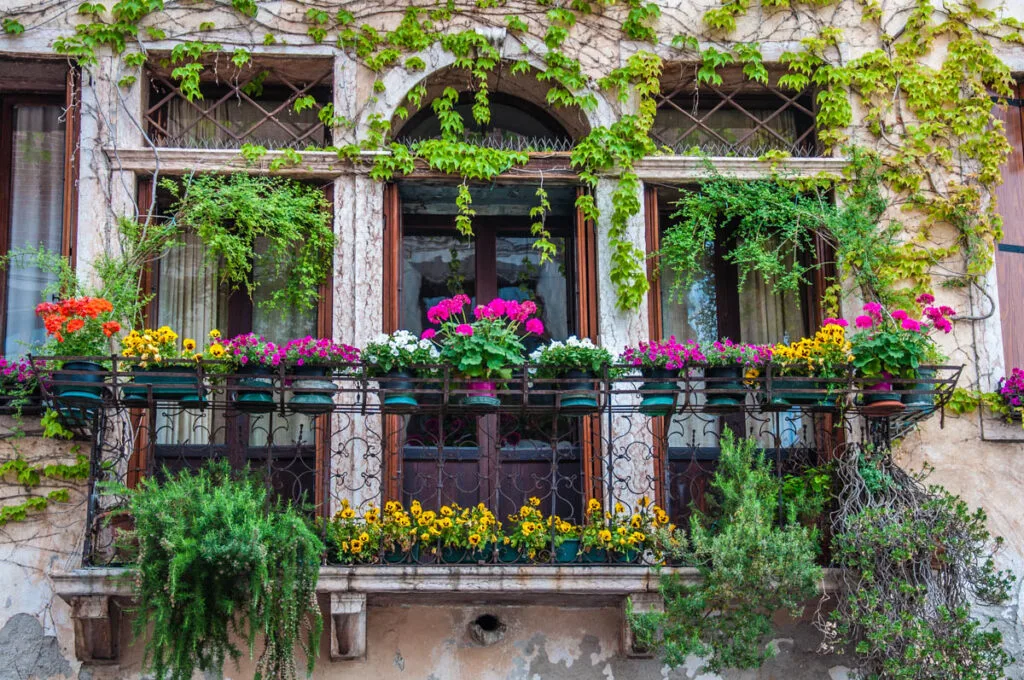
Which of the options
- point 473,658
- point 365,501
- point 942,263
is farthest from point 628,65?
point 473,658

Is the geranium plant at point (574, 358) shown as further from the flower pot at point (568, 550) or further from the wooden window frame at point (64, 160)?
the wooden window frame at point (64, 160)

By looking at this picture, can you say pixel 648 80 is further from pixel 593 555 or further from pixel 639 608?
pixel 639 608

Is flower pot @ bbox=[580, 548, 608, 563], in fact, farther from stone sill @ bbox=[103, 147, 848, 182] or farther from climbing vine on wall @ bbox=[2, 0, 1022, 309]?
stone sill @ bbox=[103, 147, 848, 182]

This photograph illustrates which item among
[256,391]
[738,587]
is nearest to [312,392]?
[256,391]

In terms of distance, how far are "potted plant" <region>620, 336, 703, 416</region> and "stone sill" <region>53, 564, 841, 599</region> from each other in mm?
920

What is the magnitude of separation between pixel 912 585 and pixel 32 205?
5999mm

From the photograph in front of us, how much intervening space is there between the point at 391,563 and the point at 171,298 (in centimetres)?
252

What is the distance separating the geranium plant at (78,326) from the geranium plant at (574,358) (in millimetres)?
2388

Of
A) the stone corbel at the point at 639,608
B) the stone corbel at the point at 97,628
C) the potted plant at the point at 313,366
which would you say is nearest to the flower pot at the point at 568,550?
the stone corbel at the point at 639,608

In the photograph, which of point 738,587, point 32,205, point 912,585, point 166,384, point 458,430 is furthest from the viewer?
point 32,205

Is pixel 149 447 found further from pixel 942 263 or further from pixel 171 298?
pixel 942 263

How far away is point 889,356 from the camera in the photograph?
8430 millimetres

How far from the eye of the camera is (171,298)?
9.64 metres

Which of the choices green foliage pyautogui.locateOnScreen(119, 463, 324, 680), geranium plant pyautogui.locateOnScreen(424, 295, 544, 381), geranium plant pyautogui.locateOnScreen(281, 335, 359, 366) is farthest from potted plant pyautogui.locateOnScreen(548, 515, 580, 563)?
geranium plant pyautogui.locateOnScreen(281, 335, 359, 366)
